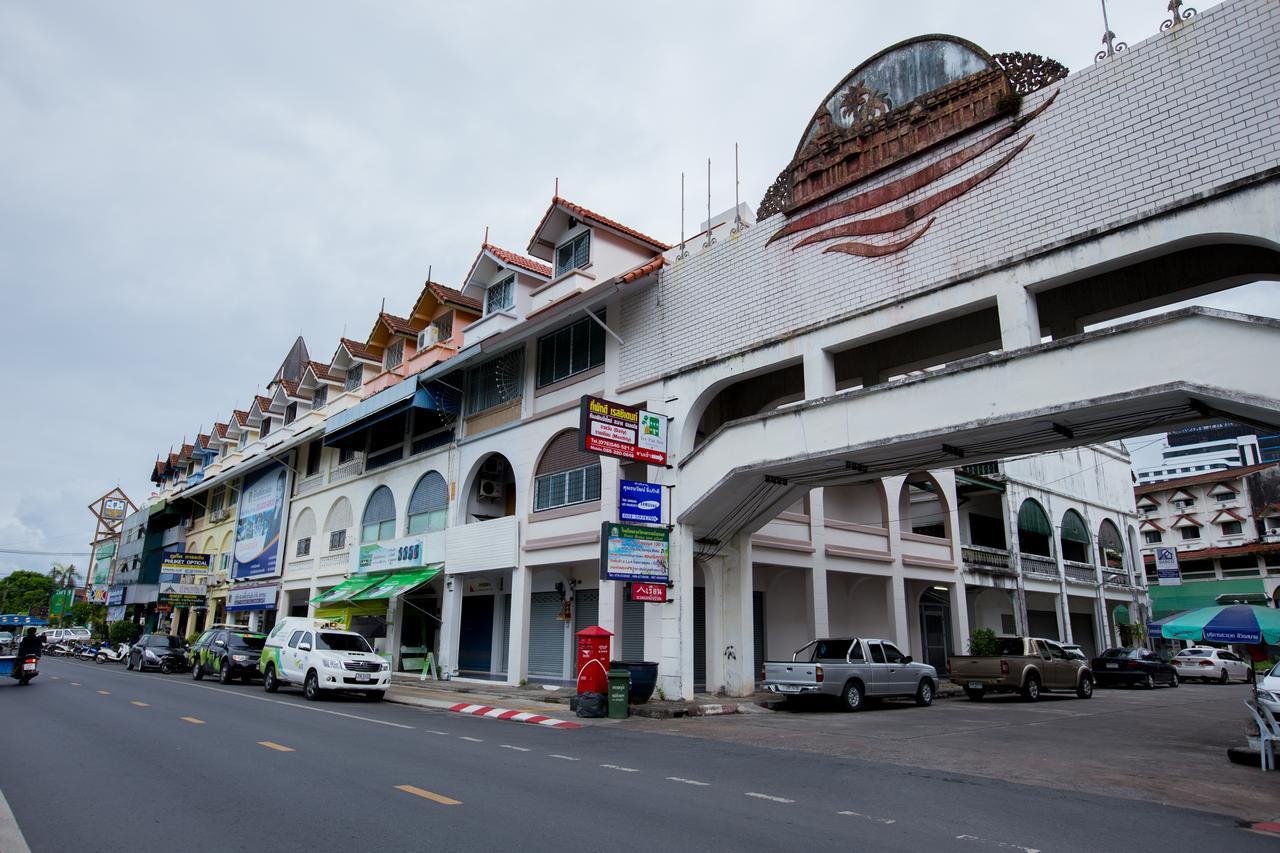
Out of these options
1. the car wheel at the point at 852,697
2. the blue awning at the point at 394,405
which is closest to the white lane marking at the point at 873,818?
the car wheel at the point at 852,697

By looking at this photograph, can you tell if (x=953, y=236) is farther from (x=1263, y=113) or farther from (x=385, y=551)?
(x=385, y=551)

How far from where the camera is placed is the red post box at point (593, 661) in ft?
54.9

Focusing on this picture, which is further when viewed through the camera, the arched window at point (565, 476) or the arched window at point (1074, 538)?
the arched window at point (1074, 538)

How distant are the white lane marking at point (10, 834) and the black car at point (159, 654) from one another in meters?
27.7

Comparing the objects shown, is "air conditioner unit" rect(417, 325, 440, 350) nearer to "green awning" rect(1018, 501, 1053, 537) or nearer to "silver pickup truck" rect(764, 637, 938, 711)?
"silver pickup truck" rect(764, 637, 938, 711)

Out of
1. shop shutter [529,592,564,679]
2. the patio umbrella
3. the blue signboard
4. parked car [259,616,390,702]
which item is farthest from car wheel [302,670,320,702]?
the patio umbrella

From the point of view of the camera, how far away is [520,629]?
77.4 ft

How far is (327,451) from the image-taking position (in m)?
37.4

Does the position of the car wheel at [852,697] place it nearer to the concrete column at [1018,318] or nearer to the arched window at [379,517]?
the concrete column at [1018,318]

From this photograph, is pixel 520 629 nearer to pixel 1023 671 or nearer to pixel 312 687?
pixel 312 687

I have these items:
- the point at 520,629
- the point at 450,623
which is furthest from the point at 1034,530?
the point at 450,623

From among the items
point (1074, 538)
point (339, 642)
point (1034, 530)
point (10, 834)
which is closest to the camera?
point (10, 834)

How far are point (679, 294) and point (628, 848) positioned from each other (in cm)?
1646

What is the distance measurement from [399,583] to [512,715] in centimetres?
1272
